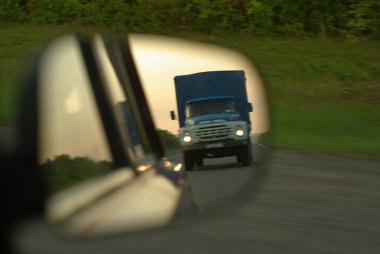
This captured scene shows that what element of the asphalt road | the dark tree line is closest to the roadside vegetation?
the dark tree line

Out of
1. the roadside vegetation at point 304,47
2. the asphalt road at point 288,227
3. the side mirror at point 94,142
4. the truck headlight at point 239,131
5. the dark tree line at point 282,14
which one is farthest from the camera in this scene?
the dark tree line at point 282,14

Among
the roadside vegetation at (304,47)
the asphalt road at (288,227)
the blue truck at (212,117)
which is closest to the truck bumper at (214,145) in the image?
the blue truck at (212,117)

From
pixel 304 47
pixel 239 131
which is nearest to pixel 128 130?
pixel 239 131

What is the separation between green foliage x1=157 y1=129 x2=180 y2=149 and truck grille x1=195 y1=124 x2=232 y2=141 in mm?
77

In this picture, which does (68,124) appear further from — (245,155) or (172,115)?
(245,155)

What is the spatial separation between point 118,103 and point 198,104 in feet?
0.68

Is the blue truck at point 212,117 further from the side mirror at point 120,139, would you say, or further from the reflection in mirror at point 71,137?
the reflection in mirror at point 71,137

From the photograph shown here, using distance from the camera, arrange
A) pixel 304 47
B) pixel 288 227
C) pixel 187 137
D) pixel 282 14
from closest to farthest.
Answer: pixel 187 137
pixel 288 227
pixel 304 47
pixel 282 14

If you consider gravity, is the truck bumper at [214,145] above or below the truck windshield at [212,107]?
below

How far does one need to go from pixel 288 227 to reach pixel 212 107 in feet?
16.9

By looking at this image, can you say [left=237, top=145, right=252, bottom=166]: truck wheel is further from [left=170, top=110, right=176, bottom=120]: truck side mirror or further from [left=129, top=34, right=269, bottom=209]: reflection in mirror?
[left=170, top=110, right=176, bottom=120]: truck side mirror

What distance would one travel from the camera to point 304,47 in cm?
2448

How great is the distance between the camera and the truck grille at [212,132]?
2.01 m

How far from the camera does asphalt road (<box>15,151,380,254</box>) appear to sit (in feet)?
19.7
